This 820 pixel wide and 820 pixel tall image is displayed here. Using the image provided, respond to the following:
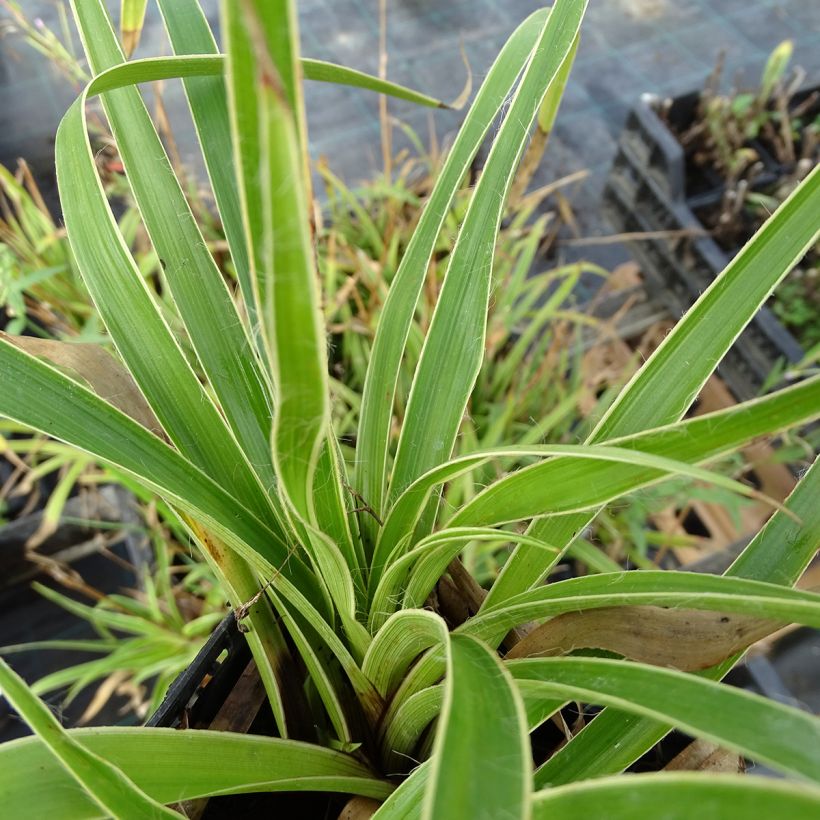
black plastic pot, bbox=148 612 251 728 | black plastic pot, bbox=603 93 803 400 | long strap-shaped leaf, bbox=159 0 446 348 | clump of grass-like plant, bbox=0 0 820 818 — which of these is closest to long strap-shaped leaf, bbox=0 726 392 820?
clump of grass-like plant, bbox=0 0 820 818

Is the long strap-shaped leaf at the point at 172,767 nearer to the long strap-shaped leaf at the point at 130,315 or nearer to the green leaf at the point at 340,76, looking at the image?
the long strap-shaped leaf at the point at 130,315

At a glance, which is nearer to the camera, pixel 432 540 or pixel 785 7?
pixel 432 540

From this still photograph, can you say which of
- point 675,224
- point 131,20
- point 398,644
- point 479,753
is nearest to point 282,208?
point 479,753

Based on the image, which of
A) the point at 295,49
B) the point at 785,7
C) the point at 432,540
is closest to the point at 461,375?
the point at 432,540

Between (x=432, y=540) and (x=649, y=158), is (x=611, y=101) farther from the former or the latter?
(x=432, y=540)

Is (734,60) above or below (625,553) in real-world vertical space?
above

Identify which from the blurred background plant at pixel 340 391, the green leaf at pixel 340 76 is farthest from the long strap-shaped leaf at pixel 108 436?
the blurred background plant at pixel 340 391
